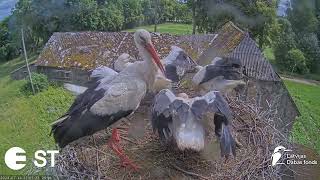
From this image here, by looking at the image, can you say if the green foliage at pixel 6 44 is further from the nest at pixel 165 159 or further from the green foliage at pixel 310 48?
the nest at pixel 165 159

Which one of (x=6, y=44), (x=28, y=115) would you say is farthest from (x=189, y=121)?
(x=6, y=44)

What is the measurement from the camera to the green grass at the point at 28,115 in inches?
303

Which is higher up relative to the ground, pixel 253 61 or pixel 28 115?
pixel 253 61

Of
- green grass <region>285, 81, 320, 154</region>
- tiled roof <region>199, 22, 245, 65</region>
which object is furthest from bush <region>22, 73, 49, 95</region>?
green grass <region>285, 81, 320, 154</region>

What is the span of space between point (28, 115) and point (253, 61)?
476 centimetres

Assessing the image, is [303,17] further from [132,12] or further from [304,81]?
[132,12]

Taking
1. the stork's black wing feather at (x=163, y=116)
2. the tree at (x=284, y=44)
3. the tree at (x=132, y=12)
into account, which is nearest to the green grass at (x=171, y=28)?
the tree at (x=132, y=12)

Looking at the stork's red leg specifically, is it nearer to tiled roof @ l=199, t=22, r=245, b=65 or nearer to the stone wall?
tiled roof @ l=199, t=22, r=245, b=65

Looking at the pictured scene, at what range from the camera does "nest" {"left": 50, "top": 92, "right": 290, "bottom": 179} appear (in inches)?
110

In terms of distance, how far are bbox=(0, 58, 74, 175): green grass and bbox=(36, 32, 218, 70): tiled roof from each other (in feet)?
2.82

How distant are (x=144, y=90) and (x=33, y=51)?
15062 mm

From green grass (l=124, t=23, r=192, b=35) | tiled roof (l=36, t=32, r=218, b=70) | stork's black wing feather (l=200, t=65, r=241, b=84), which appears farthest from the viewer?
green grass (l=124, t=23, r=192, b=35)

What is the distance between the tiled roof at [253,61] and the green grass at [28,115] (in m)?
3.54

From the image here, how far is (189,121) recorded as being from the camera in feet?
8.87
